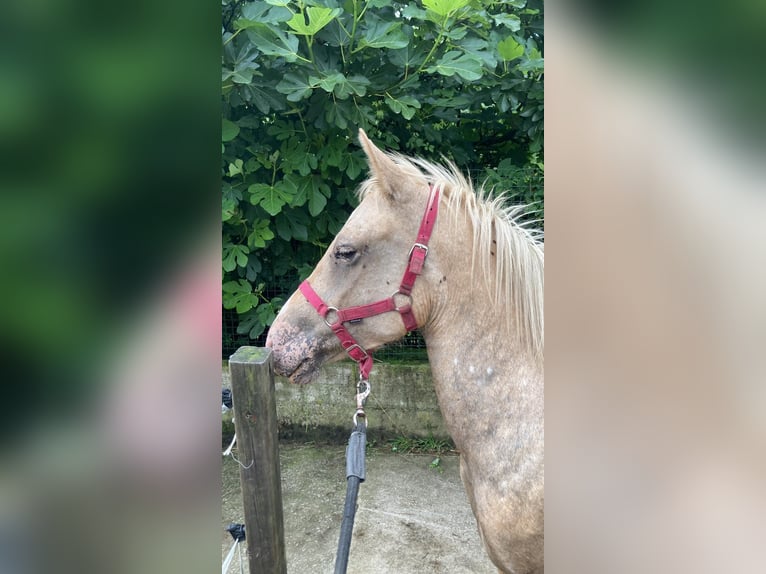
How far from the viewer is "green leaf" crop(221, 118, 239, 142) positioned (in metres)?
2.47

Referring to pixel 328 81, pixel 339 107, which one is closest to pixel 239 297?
pixel 339 107

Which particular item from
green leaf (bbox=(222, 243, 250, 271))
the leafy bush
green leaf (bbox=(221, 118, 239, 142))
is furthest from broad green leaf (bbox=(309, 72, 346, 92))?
green leaf (bbox=(222, 243, 250, 271))

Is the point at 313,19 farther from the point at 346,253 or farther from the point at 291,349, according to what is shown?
the point at 291,349

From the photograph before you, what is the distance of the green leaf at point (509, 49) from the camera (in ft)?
8.94

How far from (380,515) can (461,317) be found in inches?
78.2

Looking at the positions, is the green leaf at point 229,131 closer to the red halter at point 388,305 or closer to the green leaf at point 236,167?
the green leaf at point 236,167

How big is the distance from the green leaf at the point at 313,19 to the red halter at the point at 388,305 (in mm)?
1384

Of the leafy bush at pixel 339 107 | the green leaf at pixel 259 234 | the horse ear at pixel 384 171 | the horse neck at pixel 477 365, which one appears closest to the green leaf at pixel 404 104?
the leafy bush at pixel 339 107
